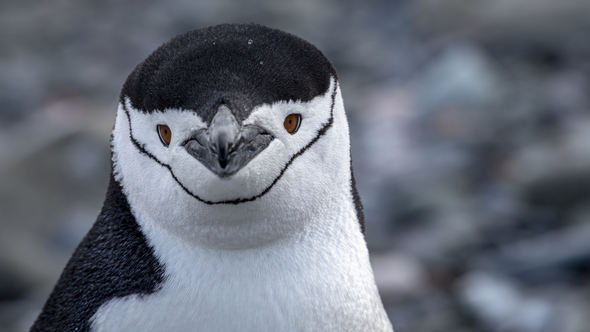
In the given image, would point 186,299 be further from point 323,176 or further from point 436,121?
point 436,121

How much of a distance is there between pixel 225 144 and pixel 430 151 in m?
4.19

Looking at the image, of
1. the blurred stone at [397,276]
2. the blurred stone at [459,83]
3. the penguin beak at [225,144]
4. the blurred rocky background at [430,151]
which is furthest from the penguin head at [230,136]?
the blurred stone at [459,83]

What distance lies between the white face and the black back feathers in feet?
0.08

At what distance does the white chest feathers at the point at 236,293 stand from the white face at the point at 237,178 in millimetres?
41

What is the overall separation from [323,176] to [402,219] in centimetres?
316

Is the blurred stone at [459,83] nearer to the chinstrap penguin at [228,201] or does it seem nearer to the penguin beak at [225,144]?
the chinstrap penguin at [228,201]

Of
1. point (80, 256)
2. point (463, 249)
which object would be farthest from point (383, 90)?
point (80, 256)

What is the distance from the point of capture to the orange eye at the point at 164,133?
2.04m

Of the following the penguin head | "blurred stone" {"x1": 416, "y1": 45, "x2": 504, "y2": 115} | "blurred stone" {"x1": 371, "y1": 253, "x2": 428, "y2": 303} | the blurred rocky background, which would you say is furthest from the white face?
"blurred stone" {"x1": 416, "y1": 45, "x2": 504, "y2": 115}

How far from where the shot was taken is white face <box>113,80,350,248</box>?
1.98 metres

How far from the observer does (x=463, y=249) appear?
477 cm

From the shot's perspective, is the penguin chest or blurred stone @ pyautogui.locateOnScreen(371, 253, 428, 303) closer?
the penguin chest

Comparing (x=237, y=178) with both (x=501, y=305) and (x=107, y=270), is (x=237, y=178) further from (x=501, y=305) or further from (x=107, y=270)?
(x=501, y=305)

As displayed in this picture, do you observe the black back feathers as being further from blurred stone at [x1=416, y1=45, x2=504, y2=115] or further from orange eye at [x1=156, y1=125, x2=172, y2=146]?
blurred stone at [x1=416, y1=45, x2=504, y2=115]
